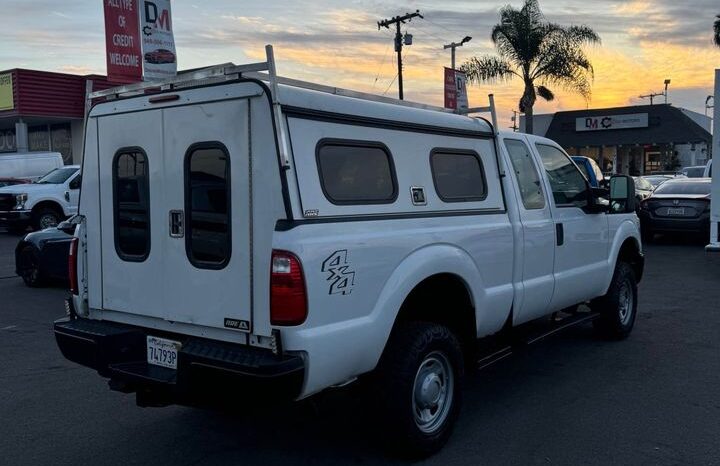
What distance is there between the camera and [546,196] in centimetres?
561

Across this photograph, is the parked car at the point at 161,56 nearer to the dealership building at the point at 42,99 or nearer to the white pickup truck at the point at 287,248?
the white pickup truck at the point at 287,248

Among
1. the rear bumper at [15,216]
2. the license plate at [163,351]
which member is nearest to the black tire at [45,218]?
the rear bumper at [15,216]

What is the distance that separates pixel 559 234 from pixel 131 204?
3317mm

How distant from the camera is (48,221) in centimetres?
1833

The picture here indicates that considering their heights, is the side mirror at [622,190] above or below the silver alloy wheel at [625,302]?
above

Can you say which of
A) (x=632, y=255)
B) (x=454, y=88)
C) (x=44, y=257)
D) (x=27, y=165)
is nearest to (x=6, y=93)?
(x=27, y=165)

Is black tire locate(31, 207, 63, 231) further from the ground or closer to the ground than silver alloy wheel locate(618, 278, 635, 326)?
further from the ground

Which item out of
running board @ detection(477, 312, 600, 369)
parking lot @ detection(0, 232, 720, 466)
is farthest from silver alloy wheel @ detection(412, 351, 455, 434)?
running board @ detection(477, 312, 600, 369)

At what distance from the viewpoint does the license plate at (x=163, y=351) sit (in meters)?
3.77

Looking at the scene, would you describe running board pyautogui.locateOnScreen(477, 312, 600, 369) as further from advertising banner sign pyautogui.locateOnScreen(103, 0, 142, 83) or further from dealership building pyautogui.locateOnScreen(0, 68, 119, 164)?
dealership building pyautogui.locateOnScreen(0, 68, 119, 164)

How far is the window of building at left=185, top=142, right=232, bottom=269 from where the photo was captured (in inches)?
145

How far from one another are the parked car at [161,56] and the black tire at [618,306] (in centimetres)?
536

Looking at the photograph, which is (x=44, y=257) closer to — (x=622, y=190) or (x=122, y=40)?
(x=122, y=40)

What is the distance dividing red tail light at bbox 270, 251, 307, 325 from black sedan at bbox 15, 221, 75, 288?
7715 mm
